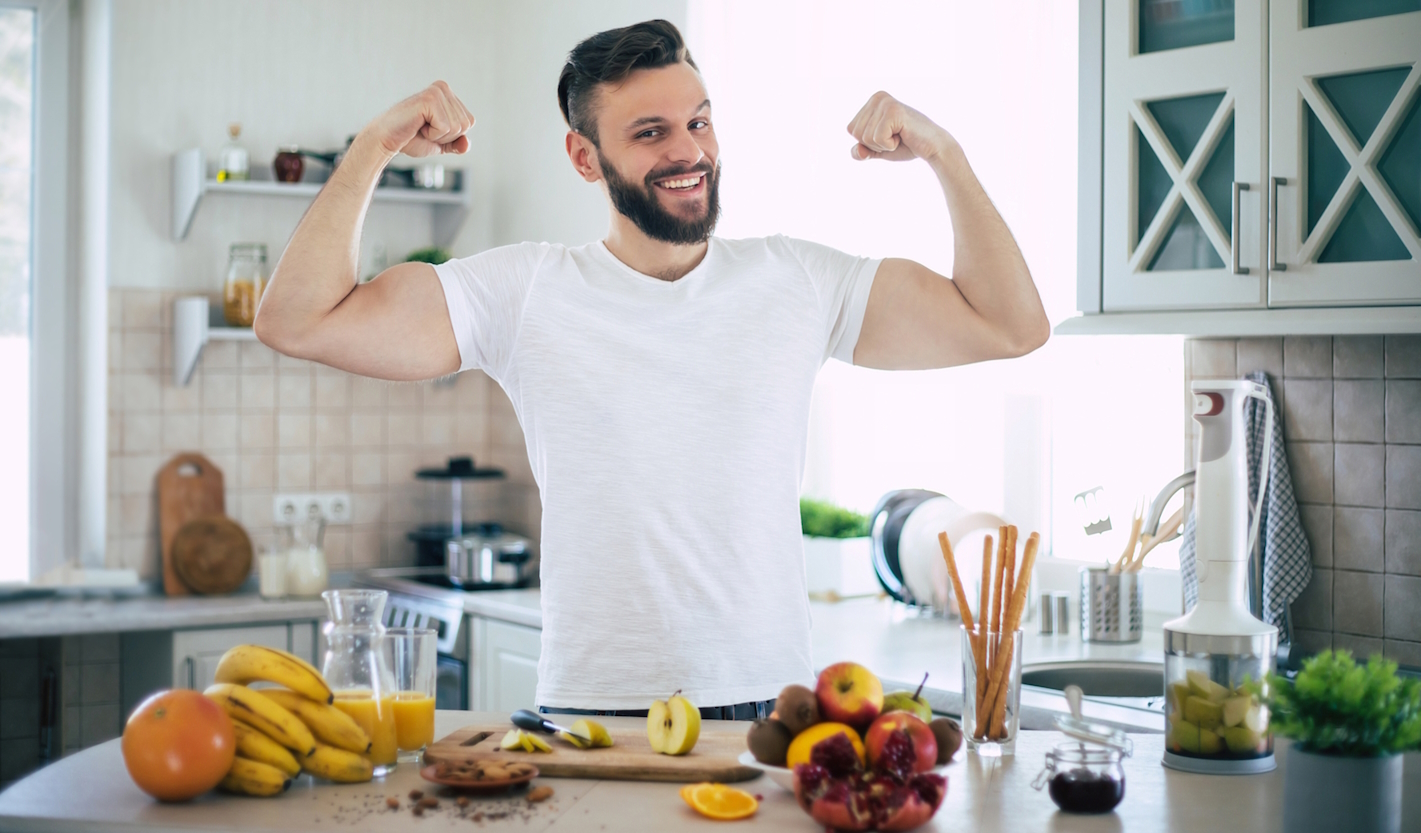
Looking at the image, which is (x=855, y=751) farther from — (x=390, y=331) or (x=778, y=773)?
(x=390, y=331)

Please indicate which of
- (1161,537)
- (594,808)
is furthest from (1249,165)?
(594,808)

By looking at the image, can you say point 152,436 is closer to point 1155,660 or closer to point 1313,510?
point 1155,660

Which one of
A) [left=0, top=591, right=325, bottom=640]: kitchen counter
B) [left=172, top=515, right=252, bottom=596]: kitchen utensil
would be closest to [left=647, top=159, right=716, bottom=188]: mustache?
[left=0, top=591, right=325, bottom=640]: kitchen counter

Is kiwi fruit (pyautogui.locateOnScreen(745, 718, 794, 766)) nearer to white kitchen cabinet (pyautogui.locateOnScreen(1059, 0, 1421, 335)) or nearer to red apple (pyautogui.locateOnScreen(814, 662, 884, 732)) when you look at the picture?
red apple (pyautogui.locateOnScreen(814, 662, 884, 732))

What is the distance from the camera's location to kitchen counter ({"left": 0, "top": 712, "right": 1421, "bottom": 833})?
4.05 ft

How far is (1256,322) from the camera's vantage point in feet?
7.07

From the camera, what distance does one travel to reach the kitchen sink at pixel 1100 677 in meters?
2.41

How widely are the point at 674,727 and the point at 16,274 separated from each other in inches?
123

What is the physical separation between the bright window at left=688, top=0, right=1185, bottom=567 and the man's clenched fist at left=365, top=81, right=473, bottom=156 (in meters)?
1.31

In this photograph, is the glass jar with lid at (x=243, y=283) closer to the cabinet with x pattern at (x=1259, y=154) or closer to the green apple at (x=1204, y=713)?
the cabinet with x pattern at (x=1259, y=154)

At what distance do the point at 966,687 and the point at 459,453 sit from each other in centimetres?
296

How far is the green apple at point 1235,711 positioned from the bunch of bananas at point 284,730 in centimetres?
91

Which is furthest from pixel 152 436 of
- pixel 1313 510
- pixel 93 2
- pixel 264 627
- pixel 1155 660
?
pixel 1313 510

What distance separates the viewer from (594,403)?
5.77 ft
